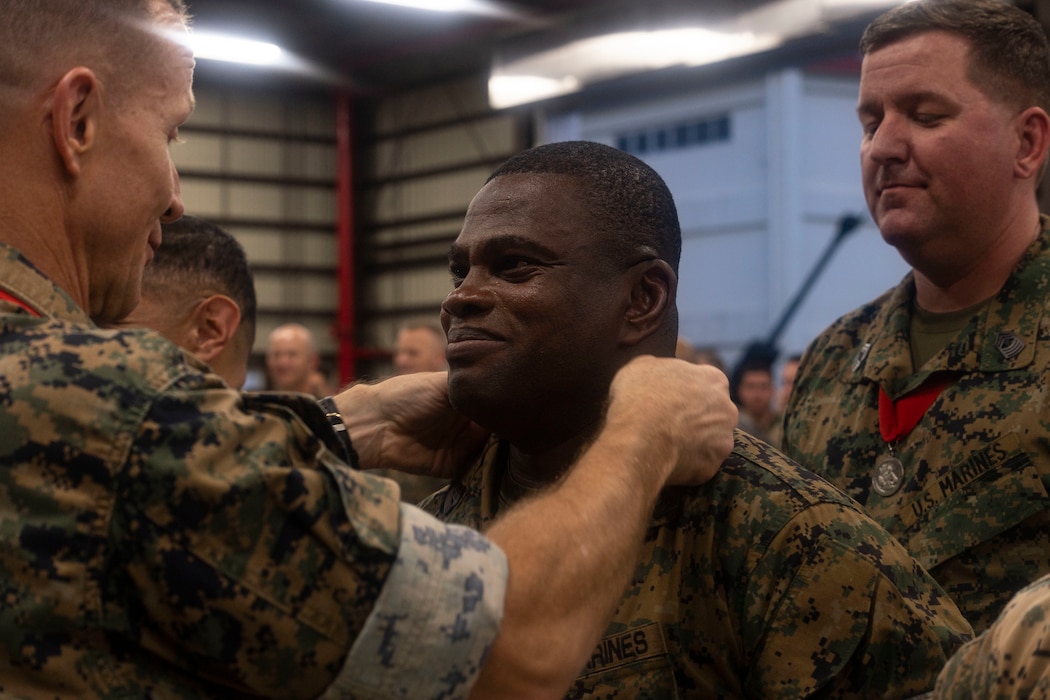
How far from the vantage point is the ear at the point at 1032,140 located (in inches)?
123

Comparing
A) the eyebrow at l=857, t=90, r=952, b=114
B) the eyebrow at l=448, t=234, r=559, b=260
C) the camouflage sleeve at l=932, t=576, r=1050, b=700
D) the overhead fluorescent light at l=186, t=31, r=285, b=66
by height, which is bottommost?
the camouflage sleeve at l=932, t=576, r=1050, b=700

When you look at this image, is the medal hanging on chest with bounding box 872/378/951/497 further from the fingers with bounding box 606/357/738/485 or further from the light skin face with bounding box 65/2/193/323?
the light skin face with bounding box 65/2/193/323

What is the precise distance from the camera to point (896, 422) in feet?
10.3

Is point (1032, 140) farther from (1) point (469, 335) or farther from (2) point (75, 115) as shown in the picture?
(2) point (75, 115)

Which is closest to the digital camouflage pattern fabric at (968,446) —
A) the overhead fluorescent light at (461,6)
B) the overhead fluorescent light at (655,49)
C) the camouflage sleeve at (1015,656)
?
the camouflage sleeve at (1015,656)

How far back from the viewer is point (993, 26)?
3.14 metres

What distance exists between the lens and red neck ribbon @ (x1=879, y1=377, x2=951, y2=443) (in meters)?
3.10

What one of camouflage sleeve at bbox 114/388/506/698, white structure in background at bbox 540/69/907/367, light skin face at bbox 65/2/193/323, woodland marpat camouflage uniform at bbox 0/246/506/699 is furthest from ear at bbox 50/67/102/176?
white structure in background at bbox 540/69/907/367

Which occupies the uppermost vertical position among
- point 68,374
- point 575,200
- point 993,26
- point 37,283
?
point 993,26

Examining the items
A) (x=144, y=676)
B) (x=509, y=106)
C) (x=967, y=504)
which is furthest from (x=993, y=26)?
(x=509, y=106)

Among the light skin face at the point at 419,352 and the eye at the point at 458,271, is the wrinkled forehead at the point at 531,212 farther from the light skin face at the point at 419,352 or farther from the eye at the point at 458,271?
the light skin face at the point at 419,352

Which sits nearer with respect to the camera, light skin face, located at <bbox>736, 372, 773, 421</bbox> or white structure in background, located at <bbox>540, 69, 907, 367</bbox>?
light skin face, located at <bbox>736, 372, 773, 421</bbox>

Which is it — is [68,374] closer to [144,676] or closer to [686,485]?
[144,676]

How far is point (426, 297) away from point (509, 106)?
217 inches
